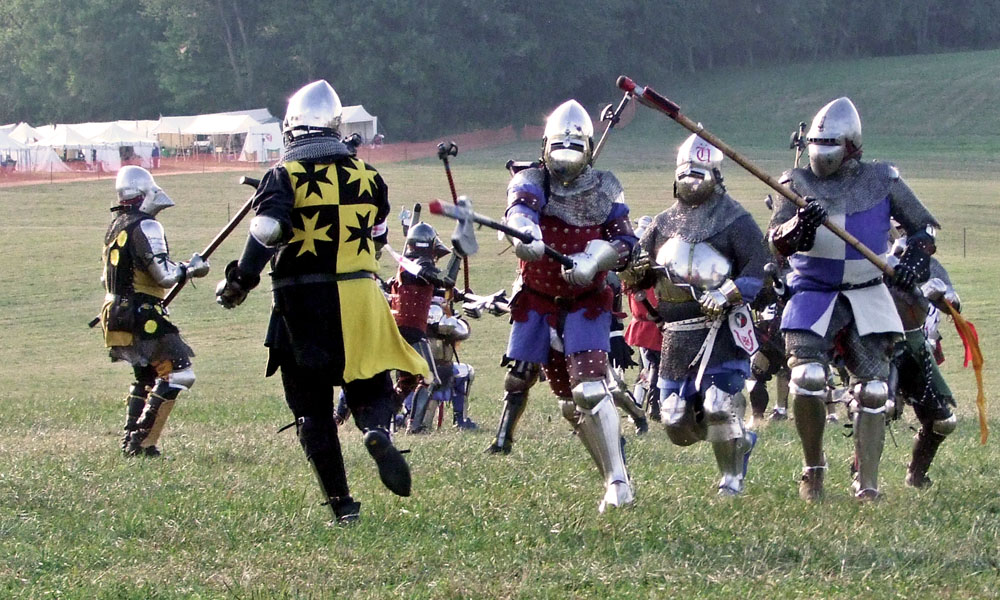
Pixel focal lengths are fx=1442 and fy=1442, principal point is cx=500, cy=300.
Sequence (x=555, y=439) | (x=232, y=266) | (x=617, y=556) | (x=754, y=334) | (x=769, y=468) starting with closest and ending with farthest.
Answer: (x=617, y=556) → (x=232, y=266) → (x=754, y=334) → (x=769, y=468) → (x=555, y=439)

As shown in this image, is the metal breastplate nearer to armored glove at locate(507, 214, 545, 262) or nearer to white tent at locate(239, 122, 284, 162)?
armored glove at locate(507, 214, 545, 262)

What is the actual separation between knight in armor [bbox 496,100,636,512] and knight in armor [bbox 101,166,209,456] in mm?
2972

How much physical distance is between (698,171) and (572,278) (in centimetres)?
101

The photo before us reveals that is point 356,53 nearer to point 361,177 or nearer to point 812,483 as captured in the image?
point 812,483

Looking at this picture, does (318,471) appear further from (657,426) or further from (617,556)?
(657,426)

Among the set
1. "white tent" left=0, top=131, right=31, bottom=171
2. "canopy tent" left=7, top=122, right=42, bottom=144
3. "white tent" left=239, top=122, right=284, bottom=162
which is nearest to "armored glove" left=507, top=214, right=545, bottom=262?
"white tent" left=0, top=131, right=31, bottom=171

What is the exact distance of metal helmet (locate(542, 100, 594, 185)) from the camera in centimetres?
707

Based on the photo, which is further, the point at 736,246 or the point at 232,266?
the point at 736,246

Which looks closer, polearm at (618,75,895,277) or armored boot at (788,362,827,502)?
polearm at (618,75,895,277)

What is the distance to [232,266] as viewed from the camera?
20.2ft

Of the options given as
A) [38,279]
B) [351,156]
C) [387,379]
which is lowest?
[38,279]

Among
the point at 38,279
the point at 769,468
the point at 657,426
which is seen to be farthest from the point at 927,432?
the point at 38,279

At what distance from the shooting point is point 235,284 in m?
6.18

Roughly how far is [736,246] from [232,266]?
2554mm
